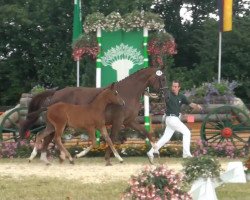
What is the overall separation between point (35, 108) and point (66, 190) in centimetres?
569

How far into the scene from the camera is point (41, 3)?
112 feet

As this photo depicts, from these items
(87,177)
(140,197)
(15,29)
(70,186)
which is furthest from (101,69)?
(15,29)

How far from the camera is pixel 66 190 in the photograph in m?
10.1

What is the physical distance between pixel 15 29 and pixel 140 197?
92.3 ft

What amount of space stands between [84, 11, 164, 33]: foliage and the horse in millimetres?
2113

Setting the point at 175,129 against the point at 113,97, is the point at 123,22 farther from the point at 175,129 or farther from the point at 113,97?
the point at 175,129

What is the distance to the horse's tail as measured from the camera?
1536 centimetres

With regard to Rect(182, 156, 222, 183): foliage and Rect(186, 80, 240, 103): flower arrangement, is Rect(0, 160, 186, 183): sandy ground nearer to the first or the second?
Rect(182, 156, 222, 183): foliage

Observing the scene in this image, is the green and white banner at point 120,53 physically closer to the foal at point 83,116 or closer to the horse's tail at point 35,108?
the horse's tail at point 35,108

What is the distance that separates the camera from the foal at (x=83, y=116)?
14320mm

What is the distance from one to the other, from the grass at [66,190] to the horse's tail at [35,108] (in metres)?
3.72

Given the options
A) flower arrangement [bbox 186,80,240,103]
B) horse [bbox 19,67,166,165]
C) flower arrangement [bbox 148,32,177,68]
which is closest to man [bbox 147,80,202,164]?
horse [bbox 19,67,166,165]

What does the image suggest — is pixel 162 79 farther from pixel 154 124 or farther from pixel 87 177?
pixel 87 177

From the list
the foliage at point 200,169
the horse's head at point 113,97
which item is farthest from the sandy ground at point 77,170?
the foliage at point 200,169
